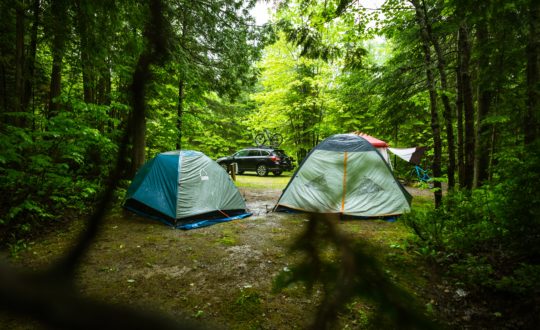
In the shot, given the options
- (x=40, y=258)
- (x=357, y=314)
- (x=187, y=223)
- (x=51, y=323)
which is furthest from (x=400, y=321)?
(x=187, y=223)

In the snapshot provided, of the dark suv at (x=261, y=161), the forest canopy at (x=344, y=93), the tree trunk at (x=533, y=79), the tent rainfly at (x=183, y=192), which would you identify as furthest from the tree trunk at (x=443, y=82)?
the dark suv at (x=261, y=161)

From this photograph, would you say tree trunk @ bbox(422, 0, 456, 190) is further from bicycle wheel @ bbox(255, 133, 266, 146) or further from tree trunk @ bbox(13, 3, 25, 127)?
bicycle wheel @ bbox(255, 133, 266, 146)

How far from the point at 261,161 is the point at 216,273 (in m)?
11.9

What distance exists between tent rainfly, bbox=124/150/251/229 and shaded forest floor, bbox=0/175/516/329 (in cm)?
38

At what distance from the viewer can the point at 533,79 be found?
3377mm

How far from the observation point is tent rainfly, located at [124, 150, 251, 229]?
18.0 feet

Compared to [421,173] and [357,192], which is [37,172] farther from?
[421,173]

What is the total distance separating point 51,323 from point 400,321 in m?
0.67

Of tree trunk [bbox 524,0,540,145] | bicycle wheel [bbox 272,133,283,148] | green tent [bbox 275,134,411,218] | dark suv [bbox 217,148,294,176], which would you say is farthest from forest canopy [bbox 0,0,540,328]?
bicycle wheel [bbox 272,133,283,148]

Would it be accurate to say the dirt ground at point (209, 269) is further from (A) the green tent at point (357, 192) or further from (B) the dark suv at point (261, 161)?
(B) the dark suv at point (261, 161)

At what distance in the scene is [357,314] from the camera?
2553 mm

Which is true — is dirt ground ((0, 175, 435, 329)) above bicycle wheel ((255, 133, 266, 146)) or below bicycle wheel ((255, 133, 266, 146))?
below

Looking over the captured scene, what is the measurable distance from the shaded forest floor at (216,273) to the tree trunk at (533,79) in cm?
211

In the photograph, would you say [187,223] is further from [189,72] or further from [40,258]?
[189,72]
